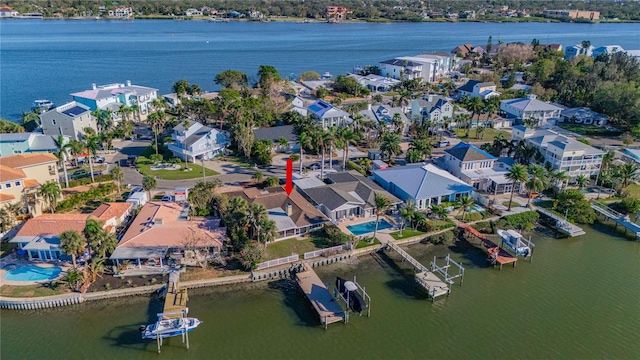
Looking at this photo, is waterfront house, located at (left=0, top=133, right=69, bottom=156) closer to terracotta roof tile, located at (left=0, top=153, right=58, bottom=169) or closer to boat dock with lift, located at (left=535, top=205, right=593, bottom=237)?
terracotta roof tile, located at (left=0, top=153, right=58, bottom=169)

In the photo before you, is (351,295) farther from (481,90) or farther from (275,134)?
(481,90)

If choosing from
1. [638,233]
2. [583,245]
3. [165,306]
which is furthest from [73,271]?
[638,233]

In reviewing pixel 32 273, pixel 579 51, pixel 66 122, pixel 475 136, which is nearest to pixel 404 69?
pixel 475 136

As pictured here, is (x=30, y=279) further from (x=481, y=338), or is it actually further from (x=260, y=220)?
(x=481, y=338)

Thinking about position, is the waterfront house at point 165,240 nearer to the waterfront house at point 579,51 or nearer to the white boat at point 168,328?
the white boat at point 168,328

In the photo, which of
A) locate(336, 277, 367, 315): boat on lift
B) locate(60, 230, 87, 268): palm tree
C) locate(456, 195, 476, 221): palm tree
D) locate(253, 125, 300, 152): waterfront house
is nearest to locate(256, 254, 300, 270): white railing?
locate(336, 277, 367, 315): boat on lift

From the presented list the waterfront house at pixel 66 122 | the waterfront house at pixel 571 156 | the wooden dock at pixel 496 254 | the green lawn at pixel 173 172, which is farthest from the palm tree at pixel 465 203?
the waterfront house at pixel 66 122
